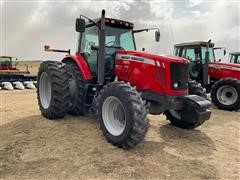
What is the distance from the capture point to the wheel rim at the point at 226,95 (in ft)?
36.3

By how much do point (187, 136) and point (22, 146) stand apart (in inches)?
134

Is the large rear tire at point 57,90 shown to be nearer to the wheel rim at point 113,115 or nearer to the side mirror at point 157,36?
the wheel rim at point 113,115

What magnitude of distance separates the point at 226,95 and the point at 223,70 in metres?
1.30

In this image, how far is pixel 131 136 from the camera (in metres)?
5.14

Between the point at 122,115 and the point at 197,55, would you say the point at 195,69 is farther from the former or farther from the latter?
the point at 122,115

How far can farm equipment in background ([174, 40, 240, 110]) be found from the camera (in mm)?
11016

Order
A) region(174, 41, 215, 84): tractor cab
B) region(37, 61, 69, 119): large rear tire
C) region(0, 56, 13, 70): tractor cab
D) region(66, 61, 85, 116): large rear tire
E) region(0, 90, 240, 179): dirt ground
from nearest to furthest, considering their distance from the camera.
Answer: region(0, 90, 240, 179): dirt ground < region(37, 61, 69, 119): large rear tire < region(66, 61, 85, 116): large rear tire < region(174, 41, 215, 84): tractor cab < region(0, 56, 13, 70): tractor cab

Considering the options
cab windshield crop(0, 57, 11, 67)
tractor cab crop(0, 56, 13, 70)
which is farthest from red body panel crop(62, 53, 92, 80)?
cab windshield crop(0, 57, 11, 67)

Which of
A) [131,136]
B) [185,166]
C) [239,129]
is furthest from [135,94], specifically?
[239,129]

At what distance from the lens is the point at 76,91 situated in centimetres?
703

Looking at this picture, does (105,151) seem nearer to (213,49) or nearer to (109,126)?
(109,126)

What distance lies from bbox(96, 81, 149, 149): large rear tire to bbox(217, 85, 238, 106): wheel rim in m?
6.52

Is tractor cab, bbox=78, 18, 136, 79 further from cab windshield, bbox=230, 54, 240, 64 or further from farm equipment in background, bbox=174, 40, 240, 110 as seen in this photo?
cab windshield, bbox=230, 54, 240, 64

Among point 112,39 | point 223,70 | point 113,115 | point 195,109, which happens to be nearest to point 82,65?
point 112,39
